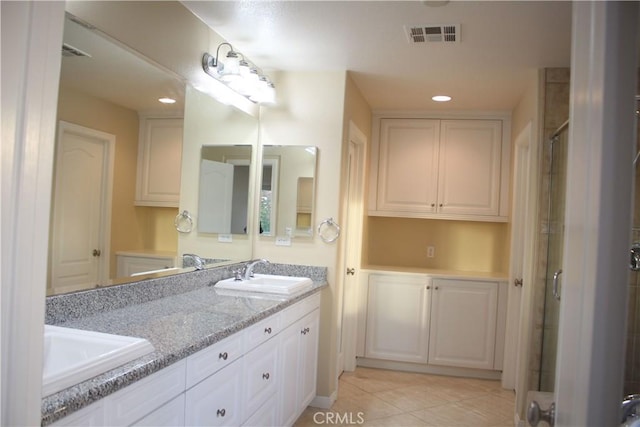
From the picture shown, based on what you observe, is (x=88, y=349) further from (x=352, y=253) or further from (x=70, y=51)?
(x=352, y=253)

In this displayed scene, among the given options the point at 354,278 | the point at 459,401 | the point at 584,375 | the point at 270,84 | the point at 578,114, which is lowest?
the point at 459,401

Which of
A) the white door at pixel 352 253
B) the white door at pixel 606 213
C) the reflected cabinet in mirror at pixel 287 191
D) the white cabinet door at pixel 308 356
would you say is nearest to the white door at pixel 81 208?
the white cabinet door at pixel 308 356

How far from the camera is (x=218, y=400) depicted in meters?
1.89

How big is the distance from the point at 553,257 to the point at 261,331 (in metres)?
1.89

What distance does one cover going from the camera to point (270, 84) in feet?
10.8

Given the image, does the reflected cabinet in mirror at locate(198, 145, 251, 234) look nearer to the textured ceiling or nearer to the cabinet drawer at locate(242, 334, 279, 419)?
the textured ceiling

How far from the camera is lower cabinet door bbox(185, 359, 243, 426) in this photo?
1697 millimetres

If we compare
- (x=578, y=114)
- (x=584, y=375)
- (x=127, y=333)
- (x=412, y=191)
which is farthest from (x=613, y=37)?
(x=412, y=191)

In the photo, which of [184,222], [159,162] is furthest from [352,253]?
[159,162]

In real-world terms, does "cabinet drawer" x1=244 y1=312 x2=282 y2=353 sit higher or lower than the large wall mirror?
lower

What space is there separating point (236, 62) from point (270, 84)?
0.38 meters

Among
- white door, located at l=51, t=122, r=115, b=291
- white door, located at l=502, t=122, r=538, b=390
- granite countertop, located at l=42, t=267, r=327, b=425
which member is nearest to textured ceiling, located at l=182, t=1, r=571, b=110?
white door, located at l=502, t=122, r=538, b=390

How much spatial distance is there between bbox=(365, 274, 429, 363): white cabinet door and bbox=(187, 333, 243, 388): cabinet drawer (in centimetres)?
236

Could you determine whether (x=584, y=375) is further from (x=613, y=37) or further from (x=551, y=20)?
(x=551, y=20)
